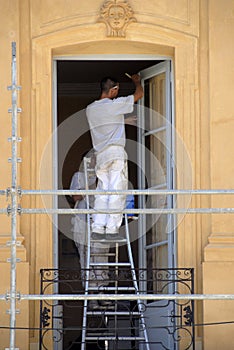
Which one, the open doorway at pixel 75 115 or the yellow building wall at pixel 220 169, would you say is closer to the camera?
the yellow building wall at pixel 220 169

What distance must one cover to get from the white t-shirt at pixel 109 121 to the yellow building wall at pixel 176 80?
635 mm

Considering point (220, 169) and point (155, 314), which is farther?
point (155, 314)

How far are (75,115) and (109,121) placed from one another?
14.6 ft

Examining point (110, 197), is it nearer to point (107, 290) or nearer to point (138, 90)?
point (107, 290)

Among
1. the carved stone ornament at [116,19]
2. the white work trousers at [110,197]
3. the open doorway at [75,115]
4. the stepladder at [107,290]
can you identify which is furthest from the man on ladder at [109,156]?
the open doorway at [75,115]

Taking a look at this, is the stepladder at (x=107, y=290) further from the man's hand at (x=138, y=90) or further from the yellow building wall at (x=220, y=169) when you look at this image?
the man's hand at (x=138, y=90)

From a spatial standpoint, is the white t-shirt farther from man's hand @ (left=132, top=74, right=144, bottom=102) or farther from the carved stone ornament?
the carved stone ornament

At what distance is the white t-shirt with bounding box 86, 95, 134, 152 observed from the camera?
10977mm

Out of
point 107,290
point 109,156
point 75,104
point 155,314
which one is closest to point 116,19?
point 109,156

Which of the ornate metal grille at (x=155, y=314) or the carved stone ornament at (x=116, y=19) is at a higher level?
the carved stone ornament at (x=116, y=19)

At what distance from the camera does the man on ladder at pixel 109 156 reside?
35.4 ft

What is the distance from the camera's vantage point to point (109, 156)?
10906 millimetres

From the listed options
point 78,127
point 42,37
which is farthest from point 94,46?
point 78,127

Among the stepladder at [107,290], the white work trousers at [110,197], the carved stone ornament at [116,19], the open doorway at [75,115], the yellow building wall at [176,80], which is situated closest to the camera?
the stepladder at [107,290]
